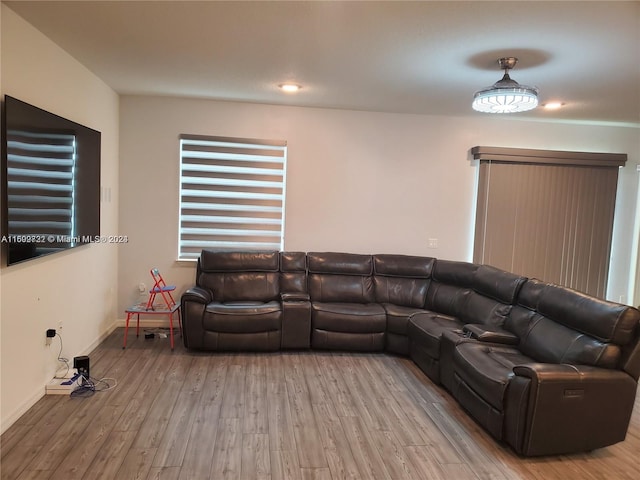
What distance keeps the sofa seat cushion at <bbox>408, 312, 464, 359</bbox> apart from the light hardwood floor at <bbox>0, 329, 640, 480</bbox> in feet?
0.99

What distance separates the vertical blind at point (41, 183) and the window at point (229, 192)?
1556mm

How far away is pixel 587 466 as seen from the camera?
8.13 ft

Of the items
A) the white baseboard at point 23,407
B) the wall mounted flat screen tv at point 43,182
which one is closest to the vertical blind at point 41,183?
the wall mounted flat screen tv at point 43,182

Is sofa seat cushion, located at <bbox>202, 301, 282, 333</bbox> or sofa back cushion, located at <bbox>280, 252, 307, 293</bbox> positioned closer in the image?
sofa seat cushion, located at <bbox>202, 301, 282, 333</bbox>

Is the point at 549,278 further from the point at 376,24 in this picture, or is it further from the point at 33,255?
the point at 33,255

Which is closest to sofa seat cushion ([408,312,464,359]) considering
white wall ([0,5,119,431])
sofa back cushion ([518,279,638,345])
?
sofa back cushion ([518,279,638,345])

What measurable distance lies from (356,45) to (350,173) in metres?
2.22

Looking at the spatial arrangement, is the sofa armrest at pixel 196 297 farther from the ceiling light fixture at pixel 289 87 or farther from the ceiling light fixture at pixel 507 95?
the ceiling light fixture at pixel 507 95

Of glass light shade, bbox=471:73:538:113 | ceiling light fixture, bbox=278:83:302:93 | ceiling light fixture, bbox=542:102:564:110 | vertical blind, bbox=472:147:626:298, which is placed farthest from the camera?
vertical blind, bbox=472:147:626:298

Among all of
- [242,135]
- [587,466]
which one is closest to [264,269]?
[242,135]

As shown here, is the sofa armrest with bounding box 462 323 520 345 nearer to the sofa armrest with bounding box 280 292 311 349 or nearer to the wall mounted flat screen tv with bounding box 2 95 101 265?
the sofa armrest with bounding box 280 292 311 349

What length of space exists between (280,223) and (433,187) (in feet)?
6.25

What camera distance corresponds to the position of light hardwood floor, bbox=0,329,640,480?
232cm

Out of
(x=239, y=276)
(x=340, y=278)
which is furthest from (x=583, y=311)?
(x=239, y=276)
